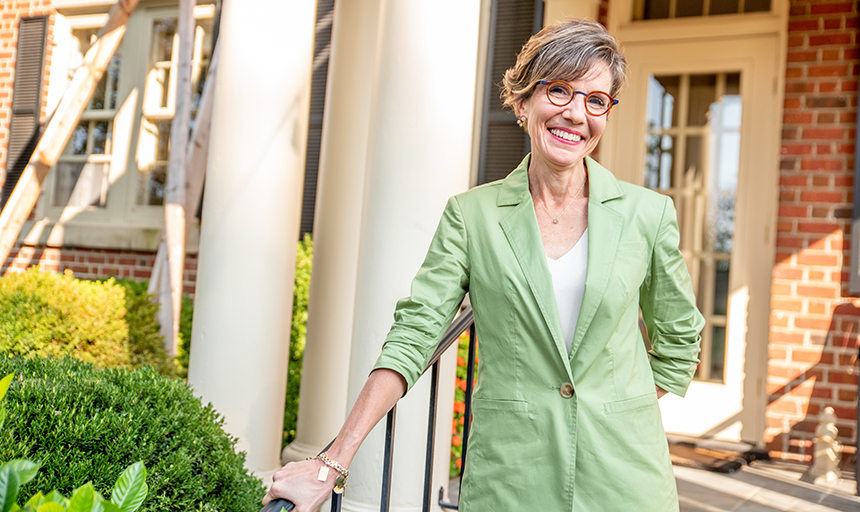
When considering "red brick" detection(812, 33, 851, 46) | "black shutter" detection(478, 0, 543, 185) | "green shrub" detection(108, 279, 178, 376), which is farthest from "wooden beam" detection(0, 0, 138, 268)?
"red brick" detection(812, 33, 851, 46)

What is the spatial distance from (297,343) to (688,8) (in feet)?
11.4

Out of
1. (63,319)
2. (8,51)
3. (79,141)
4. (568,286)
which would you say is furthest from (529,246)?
(8,51)

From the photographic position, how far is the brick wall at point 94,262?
19.4ft

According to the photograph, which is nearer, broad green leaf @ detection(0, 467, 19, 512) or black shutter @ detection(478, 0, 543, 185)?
broad green leaf @ detection(0, 467, 19, 512)

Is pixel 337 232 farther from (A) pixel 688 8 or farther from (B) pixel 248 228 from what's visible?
(A) pixel 688 8

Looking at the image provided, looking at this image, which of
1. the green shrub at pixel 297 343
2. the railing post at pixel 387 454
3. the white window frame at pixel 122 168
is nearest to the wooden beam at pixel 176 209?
the green shrub at pixel 297 343

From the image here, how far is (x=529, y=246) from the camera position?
56.6 inches

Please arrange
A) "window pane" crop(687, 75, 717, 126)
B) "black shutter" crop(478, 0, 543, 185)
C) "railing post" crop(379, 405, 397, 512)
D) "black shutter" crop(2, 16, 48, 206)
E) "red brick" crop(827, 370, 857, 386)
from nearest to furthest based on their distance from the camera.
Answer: "railing post" crop(379, 405, 397, 512) < "red brick" crop(827, 370, 857, 386) < "window pane" crop(687, 75, 717, 126) < "black shutter" crop(478, 0, 543, 185) < "black shutter" crop(2, 16, 48, 206)

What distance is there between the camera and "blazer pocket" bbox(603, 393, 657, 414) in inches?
54.5

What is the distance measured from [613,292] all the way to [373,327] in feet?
4.78

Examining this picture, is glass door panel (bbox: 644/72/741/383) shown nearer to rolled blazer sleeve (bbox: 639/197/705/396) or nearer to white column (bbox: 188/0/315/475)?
white column (bbox: 188/0/315/475)

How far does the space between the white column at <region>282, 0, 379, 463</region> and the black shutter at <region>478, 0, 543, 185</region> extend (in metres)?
1.54

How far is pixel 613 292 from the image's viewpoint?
140 cm

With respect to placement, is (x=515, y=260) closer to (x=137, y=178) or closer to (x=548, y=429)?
(x=548, y=429)
